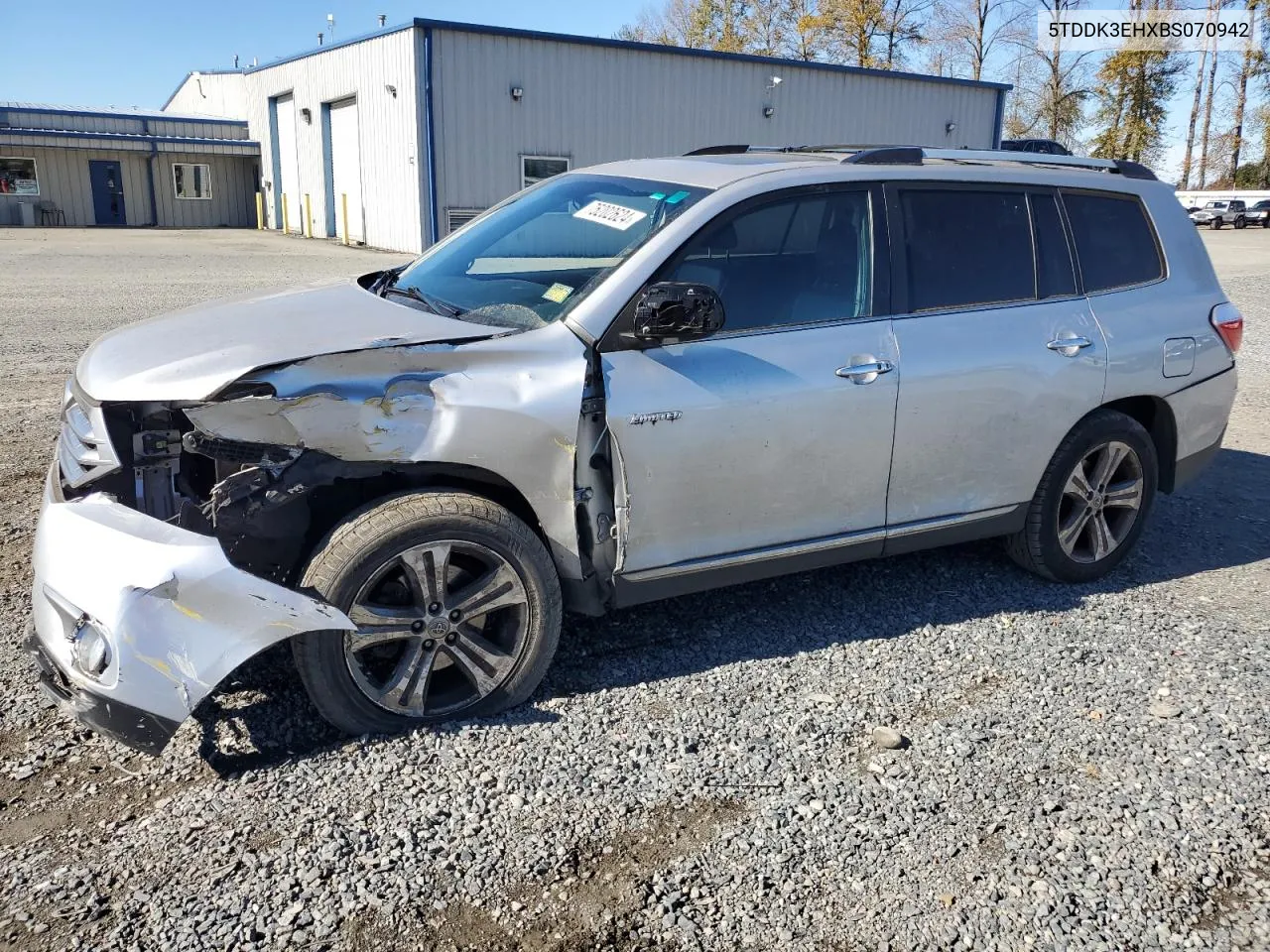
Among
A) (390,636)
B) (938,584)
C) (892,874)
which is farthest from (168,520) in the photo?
(938,584)

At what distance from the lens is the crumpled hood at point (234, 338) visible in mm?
3117

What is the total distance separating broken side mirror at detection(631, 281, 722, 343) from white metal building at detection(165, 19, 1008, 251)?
65.9 feet

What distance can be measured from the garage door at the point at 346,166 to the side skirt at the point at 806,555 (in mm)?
24474

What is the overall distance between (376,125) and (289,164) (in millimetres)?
9220

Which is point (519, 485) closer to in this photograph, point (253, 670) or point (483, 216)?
point (253, 670)

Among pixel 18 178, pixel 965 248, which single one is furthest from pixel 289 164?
pixel 965 248

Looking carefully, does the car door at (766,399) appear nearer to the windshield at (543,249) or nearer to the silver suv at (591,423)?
the silver suv at (591,423)

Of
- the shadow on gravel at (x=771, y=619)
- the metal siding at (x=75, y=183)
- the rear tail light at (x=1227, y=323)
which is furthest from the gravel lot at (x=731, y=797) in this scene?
the metal siding at (x=75, y=183)

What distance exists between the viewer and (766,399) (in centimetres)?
370

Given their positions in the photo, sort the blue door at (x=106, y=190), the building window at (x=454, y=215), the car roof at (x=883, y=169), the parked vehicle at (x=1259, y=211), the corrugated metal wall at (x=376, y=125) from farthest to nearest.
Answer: the parked vehicle at (x=1259, y=211) < the blue door at (x=106, y=190) < the building window at (x=454, y=215) < the corrugated metal wall at (x=376, y=125) < the car roof at (x=883, y=169)

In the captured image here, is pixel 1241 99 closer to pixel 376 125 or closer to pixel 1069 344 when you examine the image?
pixel 376 125

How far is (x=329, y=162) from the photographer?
93.5 ft

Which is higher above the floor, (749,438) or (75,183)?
(75,183)

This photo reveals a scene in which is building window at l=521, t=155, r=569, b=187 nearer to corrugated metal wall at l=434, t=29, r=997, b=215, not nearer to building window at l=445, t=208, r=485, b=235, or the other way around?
corrugated metal wall at l=434, t=29, r=997, b=215
